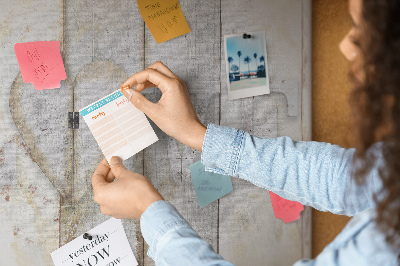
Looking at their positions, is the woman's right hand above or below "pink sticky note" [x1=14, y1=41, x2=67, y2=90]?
below

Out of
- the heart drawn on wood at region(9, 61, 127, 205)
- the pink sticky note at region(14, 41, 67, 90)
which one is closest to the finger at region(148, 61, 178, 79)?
the heart drawn on wood at region(9, 61, 127, 205)

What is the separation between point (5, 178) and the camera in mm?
861

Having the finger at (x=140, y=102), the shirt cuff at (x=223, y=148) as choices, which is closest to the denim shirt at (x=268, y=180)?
the shirt cuff at (x=223, y=148)

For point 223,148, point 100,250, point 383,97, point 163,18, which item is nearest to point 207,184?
point 223,148

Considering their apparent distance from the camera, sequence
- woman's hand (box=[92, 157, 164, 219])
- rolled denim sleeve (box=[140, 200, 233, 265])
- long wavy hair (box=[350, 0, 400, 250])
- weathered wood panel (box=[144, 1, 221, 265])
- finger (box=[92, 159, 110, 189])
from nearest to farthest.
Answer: long wavy hair (box=[350, 0, 400, 250]) < rolled denim sleeve (box=[140, 200, 233, 265]) < woman's hand (box=[92, 157, 164, 219]) < finger (box=[92, 159, 110, 189]) < weathered wood panel (box=[144, 1, 221, 265])

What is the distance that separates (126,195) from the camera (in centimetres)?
71

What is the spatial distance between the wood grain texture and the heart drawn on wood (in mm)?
585

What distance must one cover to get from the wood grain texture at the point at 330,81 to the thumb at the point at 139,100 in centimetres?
53

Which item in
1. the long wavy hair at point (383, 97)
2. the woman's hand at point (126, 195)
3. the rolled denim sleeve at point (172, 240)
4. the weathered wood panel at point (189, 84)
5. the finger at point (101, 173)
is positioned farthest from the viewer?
the weathered wood panel at point (189, 84)

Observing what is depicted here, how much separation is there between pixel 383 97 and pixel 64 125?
72 cm

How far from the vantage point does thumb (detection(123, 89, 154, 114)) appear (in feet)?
2.65

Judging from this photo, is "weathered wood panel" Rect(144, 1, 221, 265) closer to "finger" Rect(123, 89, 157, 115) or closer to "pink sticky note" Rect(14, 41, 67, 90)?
"finger" Rect(123, 89, 157, 115)

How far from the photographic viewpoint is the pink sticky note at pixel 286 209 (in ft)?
3.35

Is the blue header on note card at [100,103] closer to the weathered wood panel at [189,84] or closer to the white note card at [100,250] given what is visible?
the weathered wood panel at [189,84]
